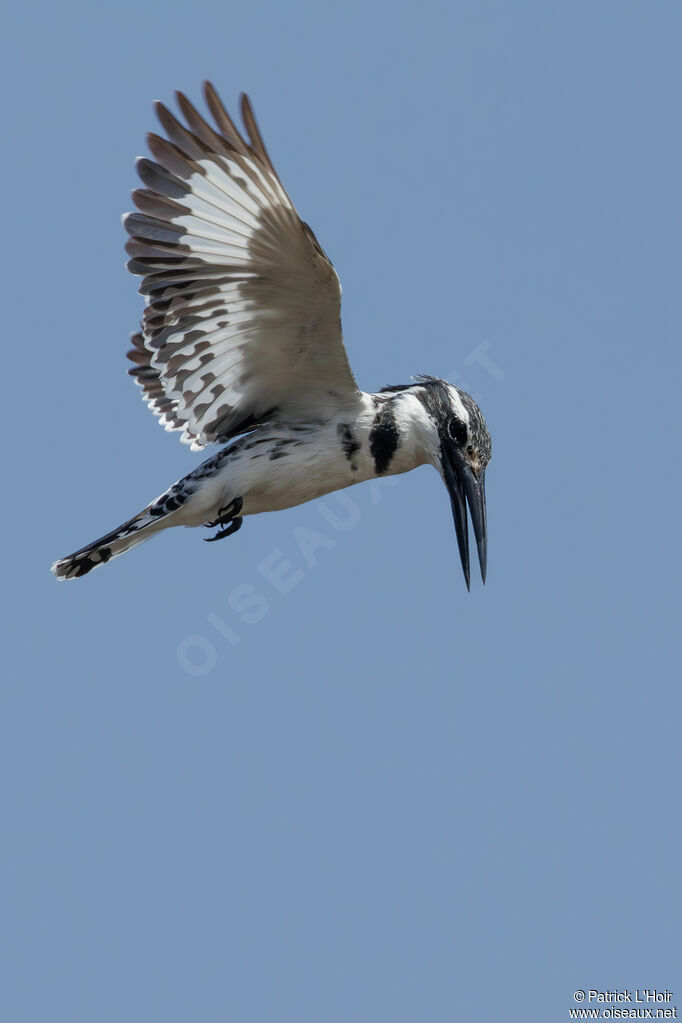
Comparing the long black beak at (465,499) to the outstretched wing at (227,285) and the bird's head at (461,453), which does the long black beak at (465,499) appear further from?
the outstretched wing at (227,285)

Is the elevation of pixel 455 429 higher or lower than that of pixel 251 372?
lower

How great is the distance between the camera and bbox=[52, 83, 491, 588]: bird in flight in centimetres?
692

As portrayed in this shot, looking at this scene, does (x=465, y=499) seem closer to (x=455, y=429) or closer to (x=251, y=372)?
(x=455, y=429)

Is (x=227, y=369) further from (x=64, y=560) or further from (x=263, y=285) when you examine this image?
(x=64, y=560)

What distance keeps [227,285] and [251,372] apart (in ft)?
1.88

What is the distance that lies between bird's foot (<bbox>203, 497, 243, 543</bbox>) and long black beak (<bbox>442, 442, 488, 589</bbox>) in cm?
107

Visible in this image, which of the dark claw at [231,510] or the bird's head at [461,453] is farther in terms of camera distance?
the bird's head at [461,453]

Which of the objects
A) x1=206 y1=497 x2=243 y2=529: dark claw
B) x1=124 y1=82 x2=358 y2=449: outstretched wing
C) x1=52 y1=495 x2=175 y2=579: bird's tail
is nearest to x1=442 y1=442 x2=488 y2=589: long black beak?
x1=124 y1=82 x2=358 y2=449: outstretched wing

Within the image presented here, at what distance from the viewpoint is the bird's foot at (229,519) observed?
7.56 metres

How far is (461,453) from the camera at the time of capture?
7.71 m

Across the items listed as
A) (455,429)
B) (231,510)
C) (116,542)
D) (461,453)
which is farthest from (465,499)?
(116,542)

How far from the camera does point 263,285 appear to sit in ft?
23.6

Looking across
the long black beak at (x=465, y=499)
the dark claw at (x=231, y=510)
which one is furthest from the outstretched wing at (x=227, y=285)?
the long black beak at (x=465, y=499)

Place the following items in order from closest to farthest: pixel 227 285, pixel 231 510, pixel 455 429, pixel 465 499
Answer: pixel 227 285 < pixel 231 510 < pixel 455 429 < pixel 465 499
